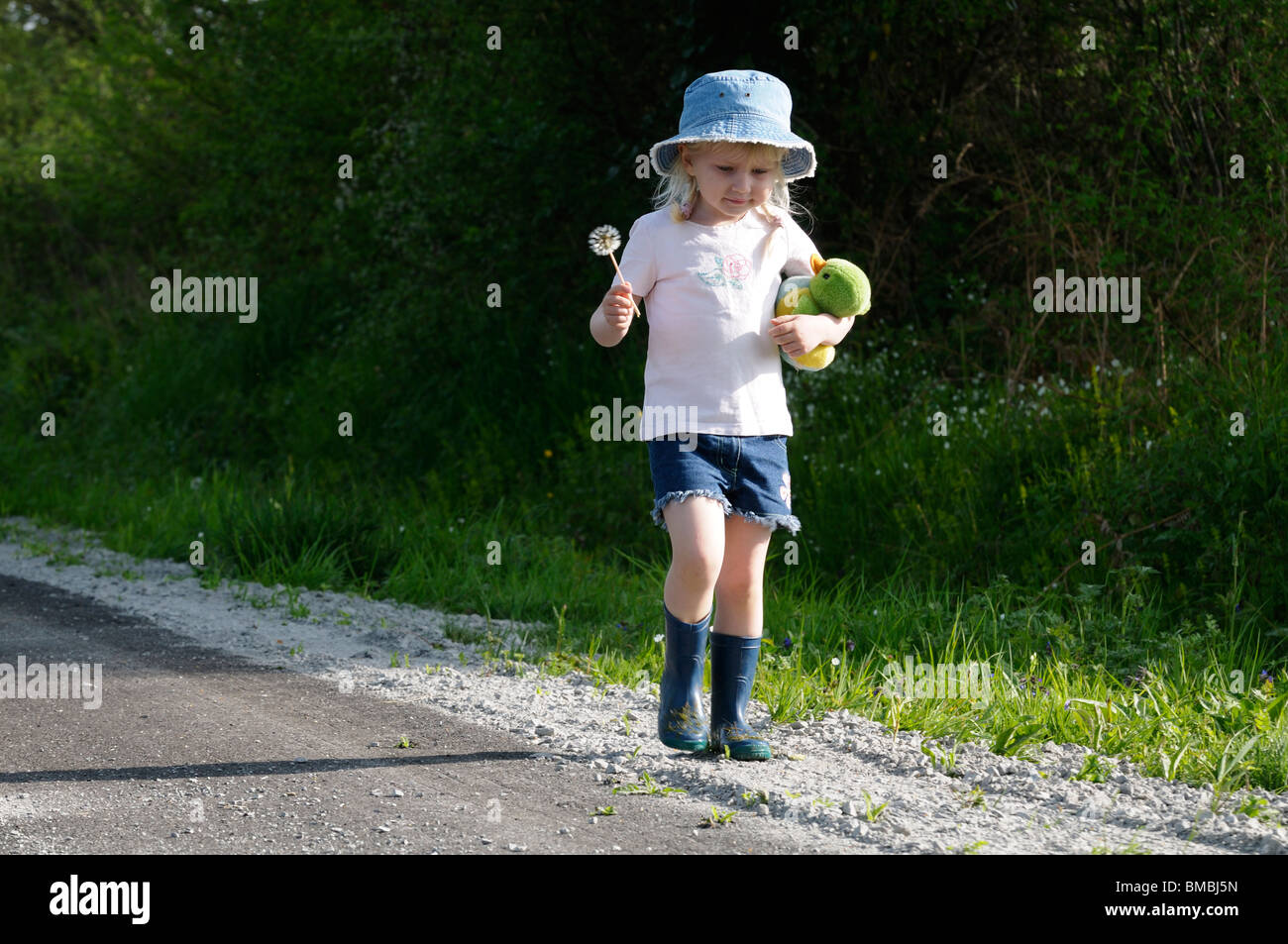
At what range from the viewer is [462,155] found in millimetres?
9812

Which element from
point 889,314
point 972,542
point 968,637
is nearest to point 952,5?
point 889,314

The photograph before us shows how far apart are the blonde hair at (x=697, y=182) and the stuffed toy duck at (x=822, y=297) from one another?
255mm

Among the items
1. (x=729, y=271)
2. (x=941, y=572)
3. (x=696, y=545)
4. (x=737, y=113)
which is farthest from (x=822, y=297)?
(x=941, y=572)

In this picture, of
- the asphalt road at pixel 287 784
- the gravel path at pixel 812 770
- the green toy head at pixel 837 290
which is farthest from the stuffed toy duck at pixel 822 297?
the asphalt road at pixel 287 784

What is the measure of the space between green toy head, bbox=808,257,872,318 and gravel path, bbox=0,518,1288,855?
1365 mm

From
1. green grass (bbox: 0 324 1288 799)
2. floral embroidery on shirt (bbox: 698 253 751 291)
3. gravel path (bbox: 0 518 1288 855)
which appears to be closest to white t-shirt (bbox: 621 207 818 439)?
floral embroidery on shirt (bbox: 698 253 751 291)

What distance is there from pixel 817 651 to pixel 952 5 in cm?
456

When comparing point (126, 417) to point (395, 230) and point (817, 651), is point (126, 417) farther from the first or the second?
point (817, 651)

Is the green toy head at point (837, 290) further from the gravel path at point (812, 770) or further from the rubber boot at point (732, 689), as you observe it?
the gravel path at point (812, 770)

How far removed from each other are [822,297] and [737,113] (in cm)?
59

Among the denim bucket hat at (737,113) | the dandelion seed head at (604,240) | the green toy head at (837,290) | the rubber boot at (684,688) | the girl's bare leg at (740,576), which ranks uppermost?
the denim bucket hat at (737,113)

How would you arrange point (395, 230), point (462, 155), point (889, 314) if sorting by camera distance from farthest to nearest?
point (395, 230), point (462, 155), point (889, 314)

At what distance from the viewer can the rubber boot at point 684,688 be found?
422 centimetres

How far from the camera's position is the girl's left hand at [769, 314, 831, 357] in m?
4.08
